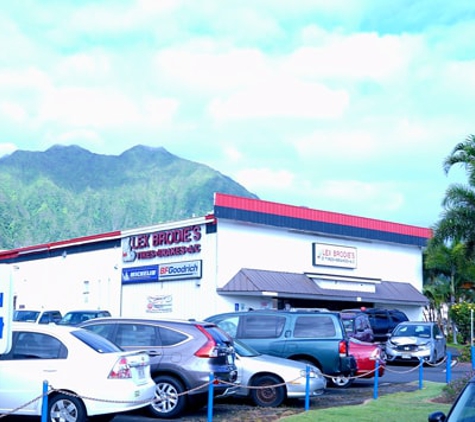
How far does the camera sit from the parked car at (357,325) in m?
27.6

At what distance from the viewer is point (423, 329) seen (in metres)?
28.4

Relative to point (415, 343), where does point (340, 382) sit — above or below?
below

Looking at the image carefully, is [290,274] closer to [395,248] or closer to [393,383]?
[395,248]

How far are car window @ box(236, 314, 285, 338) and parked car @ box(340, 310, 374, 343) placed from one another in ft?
32.7

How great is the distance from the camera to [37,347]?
11.6m

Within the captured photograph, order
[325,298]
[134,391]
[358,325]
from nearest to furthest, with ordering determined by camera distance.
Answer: [134,391] < [358,325] < [325,298]

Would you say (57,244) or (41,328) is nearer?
(41,328)

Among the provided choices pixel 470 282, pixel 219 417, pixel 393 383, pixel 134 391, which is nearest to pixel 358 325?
pixel 393 383

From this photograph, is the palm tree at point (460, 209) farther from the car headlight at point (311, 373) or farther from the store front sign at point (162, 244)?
→ the car headlight at point (311, 373)

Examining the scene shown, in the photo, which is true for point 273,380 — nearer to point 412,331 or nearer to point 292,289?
point 412,331

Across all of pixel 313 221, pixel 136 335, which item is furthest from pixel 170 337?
pixel 313 221

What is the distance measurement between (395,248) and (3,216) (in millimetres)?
149299

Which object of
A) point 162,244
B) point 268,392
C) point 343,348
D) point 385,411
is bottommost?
point 385,411

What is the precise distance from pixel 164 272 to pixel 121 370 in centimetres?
2704
